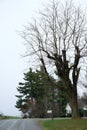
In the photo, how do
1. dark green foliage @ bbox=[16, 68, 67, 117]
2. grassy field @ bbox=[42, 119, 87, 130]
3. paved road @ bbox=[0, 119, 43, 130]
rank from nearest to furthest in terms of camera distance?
grassy field @ bbox=[42, 119, 87, 130], paved road @ bbox=[0, 119, 43, 130], dark green foliage @ bbox=[16, 68, 67, 117]

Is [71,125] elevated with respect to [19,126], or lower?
lower

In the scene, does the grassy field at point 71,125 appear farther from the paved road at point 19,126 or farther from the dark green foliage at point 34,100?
the dark green foliage at point 34,100

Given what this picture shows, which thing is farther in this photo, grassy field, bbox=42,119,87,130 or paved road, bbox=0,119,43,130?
paved road, bbox=0,119,43,130

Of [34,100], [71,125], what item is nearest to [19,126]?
[71,125]

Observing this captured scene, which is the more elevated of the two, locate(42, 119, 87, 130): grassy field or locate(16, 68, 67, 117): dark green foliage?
locate(16, 68, 67, 117): dark green foliage

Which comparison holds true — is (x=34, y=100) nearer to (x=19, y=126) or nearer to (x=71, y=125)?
(x=19, y=126)

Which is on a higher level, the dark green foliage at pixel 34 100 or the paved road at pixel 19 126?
the dark green foliage at pixel 34 100

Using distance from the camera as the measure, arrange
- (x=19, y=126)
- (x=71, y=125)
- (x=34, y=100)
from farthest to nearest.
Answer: (x=34, y=100) < (x=19, y=126) < (x=71, y=125)

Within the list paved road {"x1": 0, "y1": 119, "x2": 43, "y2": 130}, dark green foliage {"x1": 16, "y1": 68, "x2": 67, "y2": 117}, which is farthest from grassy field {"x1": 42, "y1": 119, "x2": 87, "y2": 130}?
dark green foliage {"x1": 16, "y1": 68, "x2": 67, "y2": 117}

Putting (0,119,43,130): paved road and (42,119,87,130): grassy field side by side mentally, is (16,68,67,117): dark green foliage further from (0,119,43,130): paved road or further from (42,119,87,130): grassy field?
(42,119,87,130): grassy field

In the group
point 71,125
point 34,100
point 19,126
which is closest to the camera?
point 71,125

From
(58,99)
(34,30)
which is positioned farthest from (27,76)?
(34,30)

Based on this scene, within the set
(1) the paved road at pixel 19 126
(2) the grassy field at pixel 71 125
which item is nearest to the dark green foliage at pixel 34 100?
(1) the paved road at pixel 19 126

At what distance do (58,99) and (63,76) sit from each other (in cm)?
5009
